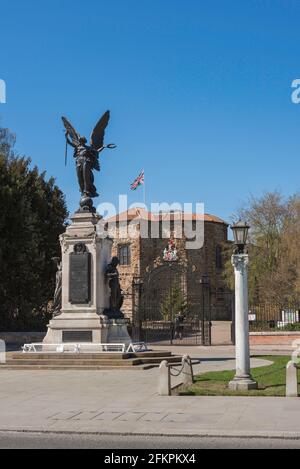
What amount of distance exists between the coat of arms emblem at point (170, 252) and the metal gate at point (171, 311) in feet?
6.74

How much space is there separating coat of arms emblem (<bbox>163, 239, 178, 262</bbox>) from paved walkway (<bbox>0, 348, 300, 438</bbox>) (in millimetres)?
49963

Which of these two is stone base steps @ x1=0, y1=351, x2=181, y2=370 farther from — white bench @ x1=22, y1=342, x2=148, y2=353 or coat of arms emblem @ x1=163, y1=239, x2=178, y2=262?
coat of arms emblem @ x1=163, y1=239, x2=178, y2=262

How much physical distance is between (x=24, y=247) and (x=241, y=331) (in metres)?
25.0

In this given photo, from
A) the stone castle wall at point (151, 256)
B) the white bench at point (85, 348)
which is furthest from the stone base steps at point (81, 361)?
the stone castle wall at point (151, 256)

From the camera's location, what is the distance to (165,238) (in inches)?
2717

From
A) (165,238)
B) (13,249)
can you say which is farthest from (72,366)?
(165,238)

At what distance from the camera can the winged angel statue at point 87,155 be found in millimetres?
23719

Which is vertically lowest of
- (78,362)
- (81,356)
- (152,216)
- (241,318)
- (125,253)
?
(78,362)

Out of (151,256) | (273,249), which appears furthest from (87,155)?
(151,256)

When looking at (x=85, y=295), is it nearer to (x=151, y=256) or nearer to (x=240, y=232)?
(x=240, y=232)

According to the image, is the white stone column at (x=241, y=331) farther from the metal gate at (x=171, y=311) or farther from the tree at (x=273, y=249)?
the tree at (x=273, y=249)

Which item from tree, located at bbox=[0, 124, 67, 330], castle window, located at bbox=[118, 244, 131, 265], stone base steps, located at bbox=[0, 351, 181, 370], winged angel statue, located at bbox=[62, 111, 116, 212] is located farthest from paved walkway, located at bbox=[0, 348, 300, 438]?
castle window, located at bbox=[118, 244, 131, 265]

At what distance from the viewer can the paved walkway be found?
9820 mm

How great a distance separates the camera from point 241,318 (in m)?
14.0
